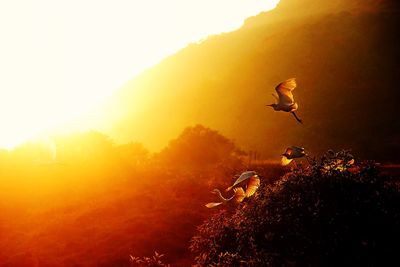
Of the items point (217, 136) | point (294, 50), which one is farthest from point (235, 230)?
point (294, 50)

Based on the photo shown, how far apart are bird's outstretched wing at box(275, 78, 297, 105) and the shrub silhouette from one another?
2548 millimetres

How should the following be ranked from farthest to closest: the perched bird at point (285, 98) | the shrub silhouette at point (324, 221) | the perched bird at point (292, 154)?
1. the shrub silhouette at point (324, 221)
2. the perched bird at point (292, 154)
3. the perched bird at point (285, 98)

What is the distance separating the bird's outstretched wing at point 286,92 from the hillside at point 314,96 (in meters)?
39.3

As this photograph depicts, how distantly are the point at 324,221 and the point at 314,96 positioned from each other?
208 ft

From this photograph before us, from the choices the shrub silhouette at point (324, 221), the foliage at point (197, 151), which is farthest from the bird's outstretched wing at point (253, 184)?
the foliage at point (197, 151)

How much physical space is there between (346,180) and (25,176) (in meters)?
29.6

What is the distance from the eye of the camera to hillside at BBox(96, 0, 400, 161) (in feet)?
183

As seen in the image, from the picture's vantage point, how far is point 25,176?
31969 millimetres

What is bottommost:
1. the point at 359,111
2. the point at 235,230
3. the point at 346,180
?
the point at 359,111

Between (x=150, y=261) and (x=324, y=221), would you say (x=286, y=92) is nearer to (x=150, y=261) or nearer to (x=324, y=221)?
(x=324, y=221)

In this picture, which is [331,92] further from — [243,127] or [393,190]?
[393,190]

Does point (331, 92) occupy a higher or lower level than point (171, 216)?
lower

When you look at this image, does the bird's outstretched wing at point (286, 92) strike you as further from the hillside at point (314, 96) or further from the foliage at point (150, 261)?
the hillside at point (314, 96)

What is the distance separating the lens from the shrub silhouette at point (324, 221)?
262 inches
